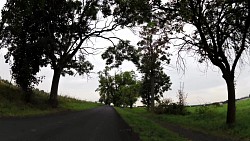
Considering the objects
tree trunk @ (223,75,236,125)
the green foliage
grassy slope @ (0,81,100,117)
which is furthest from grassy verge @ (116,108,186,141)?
the green foliage

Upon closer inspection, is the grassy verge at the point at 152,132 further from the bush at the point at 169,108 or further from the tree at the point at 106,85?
the tree at the point at 106,85

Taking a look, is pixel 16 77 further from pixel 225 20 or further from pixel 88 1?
pixel 225 20

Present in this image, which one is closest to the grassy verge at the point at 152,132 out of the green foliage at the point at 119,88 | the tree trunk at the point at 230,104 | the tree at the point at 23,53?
the tree trunk at the point at 230,104

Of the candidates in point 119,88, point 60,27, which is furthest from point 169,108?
point 119,88

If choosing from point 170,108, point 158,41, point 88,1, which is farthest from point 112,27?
point 158,41

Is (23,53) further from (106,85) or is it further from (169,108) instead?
(106,85)

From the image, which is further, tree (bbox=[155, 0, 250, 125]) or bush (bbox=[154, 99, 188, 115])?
bush (bbox=[154, 99, 188, 115])

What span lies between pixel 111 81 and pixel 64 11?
92.6 meters

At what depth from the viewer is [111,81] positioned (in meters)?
131

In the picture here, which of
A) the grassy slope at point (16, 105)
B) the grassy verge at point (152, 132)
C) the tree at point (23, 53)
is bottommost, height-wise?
the grassy verge at point (152, 132)

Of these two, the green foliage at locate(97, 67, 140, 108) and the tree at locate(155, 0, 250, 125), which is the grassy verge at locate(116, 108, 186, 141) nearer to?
the tree at locate(155, 0, 250, 125)

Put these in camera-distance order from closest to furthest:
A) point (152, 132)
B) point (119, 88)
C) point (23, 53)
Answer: point (152, 132) → point (23, 53) → point (119, 88)

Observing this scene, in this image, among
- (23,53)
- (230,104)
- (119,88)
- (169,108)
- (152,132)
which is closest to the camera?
(152,132)

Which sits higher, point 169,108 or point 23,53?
point 23,53
